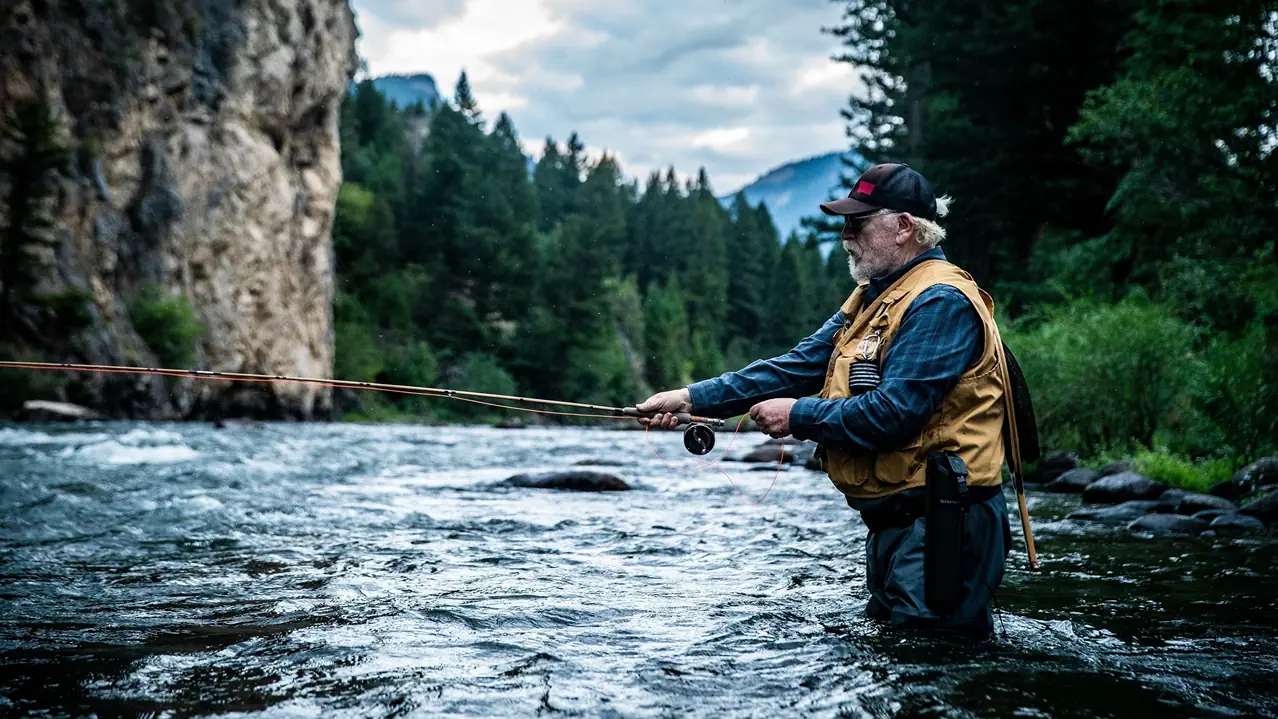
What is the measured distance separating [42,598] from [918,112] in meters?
31.9

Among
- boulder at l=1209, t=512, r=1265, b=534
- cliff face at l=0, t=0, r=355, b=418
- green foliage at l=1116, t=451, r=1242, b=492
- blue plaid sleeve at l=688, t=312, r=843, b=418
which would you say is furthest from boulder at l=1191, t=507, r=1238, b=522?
cliff face at l=0, t=0, r=355, b=418

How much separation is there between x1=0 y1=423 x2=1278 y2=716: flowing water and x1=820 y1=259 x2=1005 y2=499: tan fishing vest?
65cm

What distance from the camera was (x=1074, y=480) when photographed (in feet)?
38.6

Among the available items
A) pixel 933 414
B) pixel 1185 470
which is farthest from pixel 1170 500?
pixel 933 414

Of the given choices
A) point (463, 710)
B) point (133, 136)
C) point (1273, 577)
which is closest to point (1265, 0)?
point (1273, 577)

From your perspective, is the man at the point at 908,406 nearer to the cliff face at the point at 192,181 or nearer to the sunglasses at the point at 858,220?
the sunglasses at the point at 858,220

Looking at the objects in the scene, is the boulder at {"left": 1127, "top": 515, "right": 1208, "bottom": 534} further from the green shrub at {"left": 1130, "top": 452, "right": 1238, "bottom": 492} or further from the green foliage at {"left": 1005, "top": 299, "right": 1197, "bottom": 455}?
the green foliage at {"left": 1005, "top": 299, "right": 1197, "bottom": 455}

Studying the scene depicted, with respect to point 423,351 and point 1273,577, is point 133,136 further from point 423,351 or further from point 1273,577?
point 1273,577

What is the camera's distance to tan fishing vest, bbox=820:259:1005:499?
368 centimetres

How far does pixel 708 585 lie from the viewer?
5.93 meters

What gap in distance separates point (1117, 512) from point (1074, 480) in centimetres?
281

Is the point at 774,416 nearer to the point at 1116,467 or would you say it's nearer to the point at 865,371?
the point at 865,371

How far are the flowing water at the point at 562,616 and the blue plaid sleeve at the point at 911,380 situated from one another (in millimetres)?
844

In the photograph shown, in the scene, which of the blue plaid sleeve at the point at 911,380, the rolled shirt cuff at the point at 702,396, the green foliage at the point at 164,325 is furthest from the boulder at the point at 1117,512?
the green foliage at the point at 164,325
